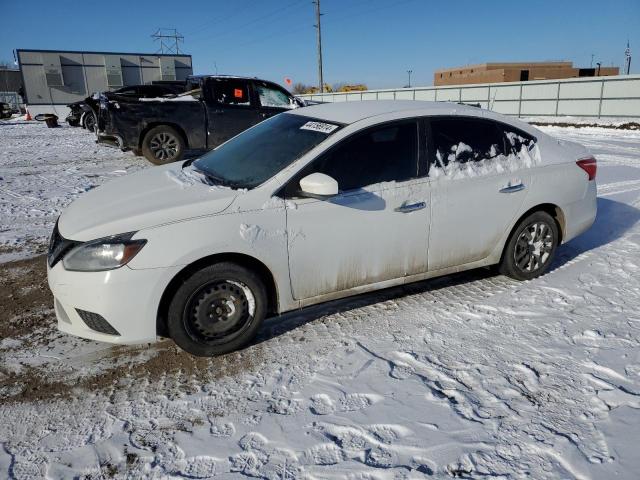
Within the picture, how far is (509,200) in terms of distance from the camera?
13.5 ft

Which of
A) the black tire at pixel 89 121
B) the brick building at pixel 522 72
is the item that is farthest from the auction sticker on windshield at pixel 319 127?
the brick building at pixel 522 72

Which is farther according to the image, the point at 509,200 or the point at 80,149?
the point at 80,149

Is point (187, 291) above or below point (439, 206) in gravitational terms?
below

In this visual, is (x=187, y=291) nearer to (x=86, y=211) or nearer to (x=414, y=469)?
(x=86, y=211)

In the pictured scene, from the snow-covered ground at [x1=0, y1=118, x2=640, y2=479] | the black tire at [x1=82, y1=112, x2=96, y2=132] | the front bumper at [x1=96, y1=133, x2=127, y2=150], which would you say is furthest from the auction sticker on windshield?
the black tire at [x1=82, y1=112, x2=96, y2=132]

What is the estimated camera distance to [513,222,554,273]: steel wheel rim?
14.3 feet

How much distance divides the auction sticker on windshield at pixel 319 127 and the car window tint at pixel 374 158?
0.61ft

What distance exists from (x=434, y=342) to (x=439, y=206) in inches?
42.0

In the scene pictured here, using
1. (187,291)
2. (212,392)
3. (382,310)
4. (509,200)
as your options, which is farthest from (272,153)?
(509,200)

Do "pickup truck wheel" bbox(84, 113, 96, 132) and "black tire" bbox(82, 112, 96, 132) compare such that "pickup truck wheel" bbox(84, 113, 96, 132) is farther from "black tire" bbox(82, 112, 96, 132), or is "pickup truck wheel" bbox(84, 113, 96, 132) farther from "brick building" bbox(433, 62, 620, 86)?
"brick building" bbox(433, 62, 620, 86)

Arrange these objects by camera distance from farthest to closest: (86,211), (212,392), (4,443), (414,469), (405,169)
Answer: (405,169) < (86,211) < (212,392) < (4,443) < (414,469)

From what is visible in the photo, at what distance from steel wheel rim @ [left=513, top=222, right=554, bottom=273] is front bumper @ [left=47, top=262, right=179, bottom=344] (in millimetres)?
3081

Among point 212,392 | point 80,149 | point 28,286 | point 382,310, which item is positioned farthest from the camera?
point 80,149

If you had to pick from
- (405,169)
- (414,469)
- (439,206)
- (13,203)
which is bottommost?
(414,469)
